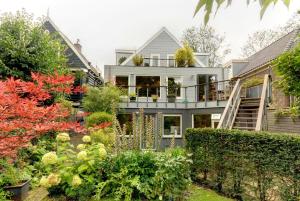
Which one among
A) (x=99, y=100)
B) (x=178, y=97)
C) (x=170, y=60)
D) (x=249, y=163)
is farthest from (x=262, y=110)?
(x=170, y=60)

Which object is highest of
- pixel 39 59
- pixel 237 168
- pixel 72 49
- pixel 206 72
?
pixel 72 49

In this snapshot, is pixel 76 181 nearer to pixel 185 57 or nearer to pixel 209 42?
pixel 185 57

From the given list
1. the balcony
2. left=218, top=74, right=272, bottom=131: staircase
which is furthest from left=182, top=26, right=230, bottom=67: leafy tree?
left=218, top=74, right=272, bottom=131: staircase

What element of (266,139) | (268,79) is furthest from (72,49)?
(266,139)

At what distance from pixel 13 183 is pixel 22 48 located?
740 cm

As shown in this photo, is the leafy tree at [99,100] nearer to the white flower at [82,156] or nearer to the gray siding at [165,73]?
the gray siding at [165,73]

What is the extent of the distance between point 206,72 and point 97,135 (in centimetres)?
1457

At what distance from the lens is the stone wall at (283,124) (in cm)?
1188

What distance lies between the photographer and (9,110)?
22.8 ft

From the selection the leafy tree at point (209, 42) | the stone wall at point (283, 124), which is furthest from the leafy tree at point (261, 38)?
the stone wall at point (283, 124)

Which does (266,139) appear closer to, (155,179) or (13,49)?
(155,179)

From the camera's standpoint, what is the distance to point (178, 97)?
24016mm

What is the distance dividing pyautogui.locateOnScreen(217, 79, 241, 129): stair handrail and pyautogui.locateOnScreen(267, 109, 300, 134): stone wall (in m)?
2.37

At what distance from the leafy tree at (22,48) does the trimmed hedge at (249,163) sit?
789 centimetres
